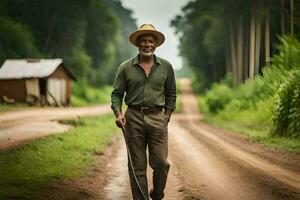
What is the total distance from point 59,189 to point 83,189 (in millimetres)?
545

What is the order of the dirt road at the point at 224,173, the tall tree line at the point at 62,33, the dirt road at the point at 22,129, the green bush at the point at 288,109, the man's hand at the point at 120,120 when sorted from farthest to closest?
the tall tree line at the point at 62,33 → the green bush at the point at 288,109 → the dirt road at the point at 22,129 → the dirt road at the point at 224,173 → the man's hand at the point at 120,120

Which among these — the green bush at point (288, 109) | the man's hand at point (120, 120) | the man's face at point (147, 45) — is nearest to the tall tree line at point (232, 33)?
the green bush at point (288, 109)

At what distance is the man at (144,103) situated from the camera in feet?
22.1

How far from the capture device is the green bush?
16.0 m

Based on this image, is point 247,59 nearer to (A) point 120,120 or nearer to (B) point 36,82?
(B) point 36,82

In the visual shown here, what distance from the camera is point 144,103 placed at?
6699 millimetres

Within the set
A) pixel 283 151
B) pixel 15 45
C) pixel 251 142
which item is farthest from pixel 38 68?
pixel 283 151

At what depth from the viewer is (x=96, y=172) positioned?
1087 centimetres

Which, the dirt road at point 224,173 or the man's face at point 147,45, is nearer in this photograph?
the man's face at point 147,45

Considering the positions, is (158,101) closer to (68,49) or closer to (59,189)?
(59,189)

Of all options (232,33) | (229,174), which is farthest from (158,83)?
(232,33)

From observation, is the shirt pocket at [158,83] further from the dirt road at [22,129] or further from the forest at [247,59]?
the forest at [247,59]

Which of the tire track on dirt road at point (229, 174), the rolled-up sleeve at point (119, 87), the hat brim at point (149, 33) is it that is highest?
the hat brim at point (149, 33)

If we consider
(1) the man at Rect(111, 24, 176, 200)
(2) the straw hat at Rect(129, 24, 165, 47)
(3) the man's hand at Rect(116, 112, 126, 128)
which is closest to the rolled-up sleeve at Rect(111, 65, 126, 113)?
(1) the man at Rect(111, 24, 176, 200)
